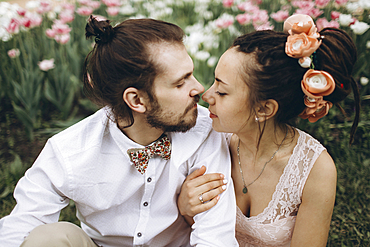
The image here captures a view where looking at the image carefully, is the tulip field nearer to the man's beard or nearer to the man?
the man

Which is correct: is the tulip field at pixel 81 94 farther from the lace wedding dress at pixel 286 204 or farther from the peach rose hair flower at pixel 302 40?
the peach rose hair flower at pixel 302 40

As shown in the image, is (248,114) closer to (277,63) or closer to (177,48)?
(277,63)

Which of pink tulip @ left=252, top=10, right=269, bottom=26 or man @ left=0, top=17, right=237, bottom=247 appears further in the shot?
pink tulip @ left=252, top=10, right=269, bottom=26

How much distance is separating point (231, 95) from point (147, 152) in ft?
1.63

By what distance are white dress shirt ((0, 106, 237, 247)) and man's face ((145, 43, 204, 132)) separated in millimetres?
117

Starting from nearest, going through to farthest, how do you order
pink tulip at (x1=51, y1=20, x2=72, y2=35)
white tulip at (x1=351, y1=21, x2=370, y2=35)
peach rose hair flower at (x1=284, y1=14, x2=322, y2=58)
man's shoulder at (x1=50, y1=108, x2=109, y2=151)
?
peach rose hair flower at (x1=284, y1=14, x2=322, y2=58), man's shoulder at (x1=50, y1=108, x2=109, y2=151), white tulip at (x1=351, y1=21, x2=370, y2=35), pink tulip at (x1=51, y1=20, x2=72, y2=35)

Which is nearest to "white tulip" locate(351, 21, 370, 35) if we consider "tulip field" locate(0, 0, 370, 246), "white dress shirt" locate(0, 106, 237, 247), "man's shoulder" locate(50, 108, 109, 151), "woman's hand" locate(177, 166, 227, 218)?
"tulip field" locate(0, 0, 370, 246)

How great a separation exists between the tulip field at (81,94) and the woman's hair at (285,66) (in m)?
1.09

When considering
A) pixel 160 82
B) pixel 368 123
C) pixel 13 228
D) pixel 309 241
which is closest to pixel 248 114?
pixel 160 82

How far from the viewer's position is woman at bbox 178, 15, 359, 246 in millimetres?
1304

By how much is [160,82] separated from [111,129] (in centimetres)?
36

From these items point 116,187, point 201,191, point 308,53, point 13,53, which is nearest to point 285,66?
point 308,53

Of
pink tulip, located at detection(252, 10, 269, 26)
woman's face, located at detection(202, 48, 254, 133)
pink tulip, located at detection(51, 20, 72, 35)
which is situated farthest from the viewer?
pink tulip, located at detection(51, 20, 72, 35)

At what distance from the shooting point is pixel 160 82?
1.52m
